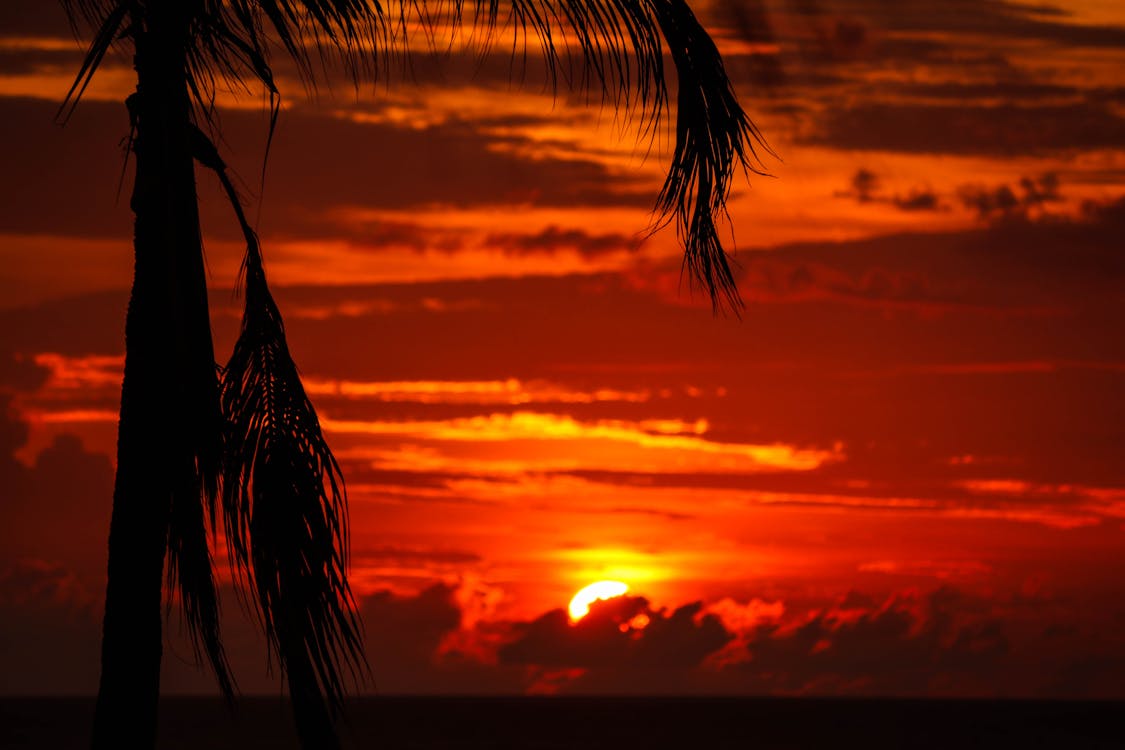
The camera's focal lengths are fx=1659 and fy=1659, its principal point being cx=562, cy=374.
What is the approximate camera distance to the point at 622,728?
4166 inches

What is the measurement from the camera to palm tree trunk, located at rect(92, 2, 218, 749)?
15.8 ft

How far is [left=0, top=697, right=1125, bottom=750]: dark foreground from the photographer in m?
88.4

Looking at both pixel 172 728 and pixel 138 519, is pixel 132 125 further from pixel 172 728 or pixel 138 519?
pixel 172 728

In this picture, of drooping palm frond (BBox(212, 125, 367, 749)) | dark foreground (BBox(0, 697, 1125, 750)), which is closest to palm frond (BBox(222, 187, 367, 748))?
drooping palm frond (BBox(212, 125, 367, 749))

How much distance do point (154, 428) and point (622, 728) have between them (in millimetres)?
103549

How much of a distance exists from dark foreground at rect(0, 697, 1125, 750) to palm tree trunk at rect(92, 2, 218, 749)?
210 ft

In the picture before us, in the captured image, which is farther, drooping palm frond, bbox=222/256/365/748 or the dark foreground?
the dark foreground

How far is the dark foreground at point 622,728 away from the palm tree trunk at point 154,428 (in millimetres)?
63951

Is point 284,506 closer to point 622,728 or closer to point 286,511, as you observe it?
point 286,511

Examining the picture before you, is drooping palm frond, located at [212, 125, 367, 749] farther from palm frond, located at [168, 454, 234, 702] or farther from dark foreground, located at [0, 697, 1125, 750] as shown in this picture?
dark foreground, located at [0, 697, 1125, 750]

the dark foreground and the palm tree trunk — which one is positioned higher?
the palm tree trunk

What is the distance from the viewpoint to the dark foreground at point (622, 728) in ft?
290

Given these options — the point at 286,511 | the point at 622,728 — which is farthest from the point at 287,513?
the point at 622,728

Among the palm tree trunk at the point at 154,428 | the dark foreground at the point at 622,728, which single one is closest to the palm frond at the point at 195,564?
the palm tree trunk at the point at 154,428
